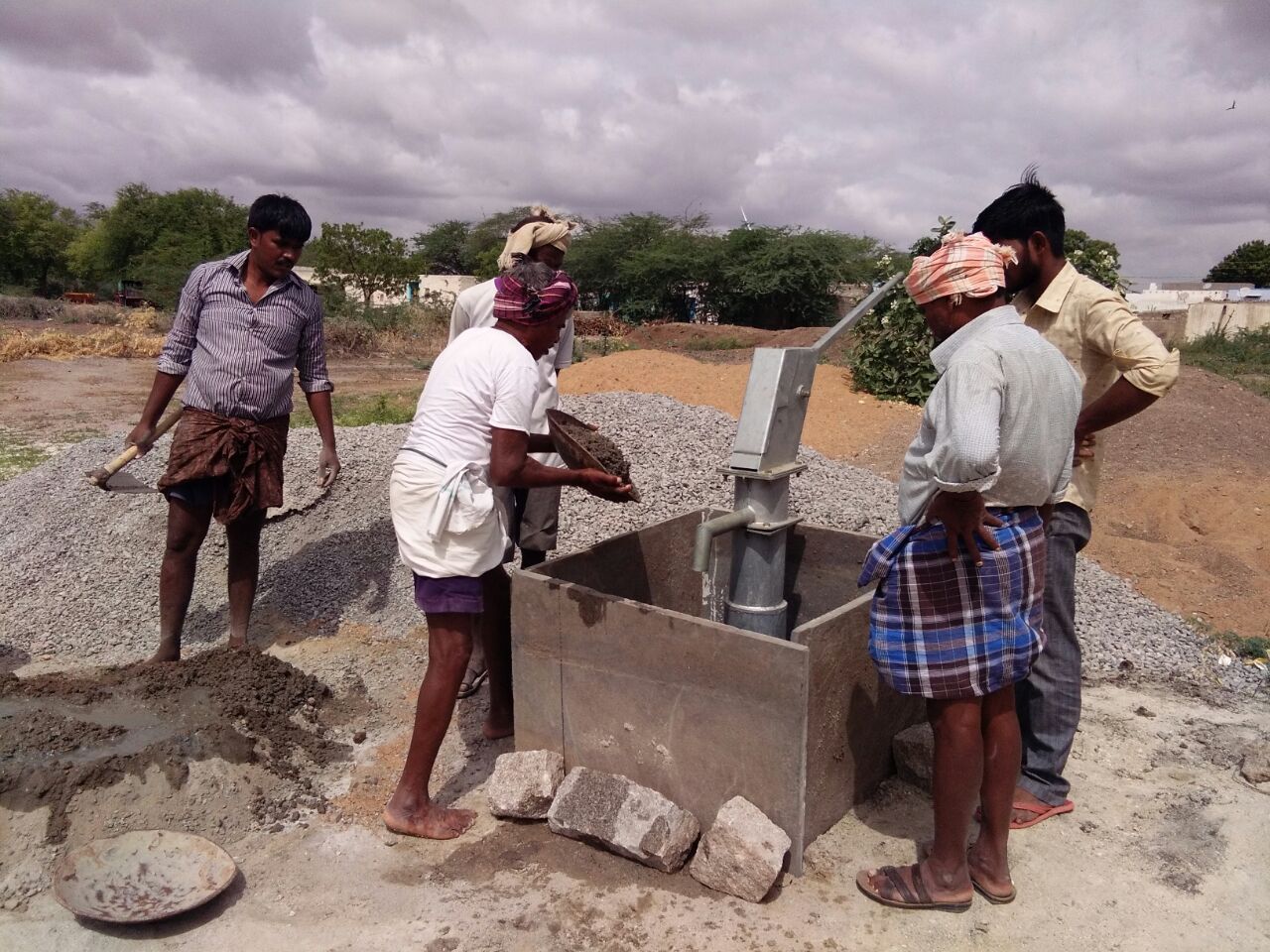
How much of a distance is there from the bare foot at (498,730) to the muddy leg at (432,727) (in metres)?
0.60

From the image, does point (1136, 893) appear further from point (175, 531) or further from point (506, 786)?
point (175, 531)

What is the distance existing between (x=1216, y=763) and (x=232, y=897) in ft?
10.2

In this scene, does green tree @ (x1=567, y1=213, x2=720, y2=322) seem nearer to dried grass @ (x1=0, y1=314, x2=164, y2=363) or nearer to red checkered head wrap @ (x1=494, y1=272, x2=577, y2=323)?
dried grass @ (x1=0, y1=314, x2=164, y2=363)

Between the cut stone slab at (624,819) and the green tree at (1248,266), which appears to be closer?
the cut stone slab at (624,819)

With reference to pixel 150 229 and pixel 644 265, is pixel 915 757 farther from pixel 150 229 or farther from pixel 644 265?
pixel 150 229

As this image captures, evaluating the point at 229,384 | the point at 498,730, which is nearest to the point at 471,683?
the point at 498,730

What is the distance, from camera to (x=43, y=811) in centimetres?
258

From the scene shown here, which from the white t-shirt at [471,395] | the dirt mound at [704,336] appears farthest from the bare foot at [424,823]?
the dirt mound at [704,336]

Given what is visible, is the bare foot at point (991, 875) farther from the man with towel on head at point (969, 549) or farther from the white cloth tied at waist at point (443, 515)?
the white cloth tied at waist at point (443, 515)

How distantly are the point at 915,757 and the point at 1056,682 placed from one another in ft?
1.57

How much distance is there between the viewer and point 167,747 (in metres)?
2.81

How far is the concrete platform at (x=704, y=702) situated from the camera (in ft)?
7.93

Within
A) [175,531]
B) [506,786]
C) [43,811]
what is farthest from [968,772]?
[175,531]

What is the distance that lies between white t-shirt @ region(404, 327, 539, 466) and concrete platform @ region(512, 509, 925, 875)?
→ 485 mm
